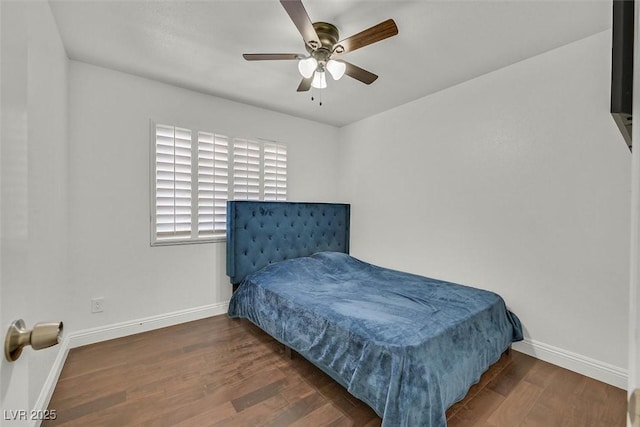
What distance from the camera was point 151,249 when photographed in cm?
275

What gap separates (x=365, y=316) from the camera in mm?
1859

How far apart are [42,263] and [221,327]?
1603 millimetres

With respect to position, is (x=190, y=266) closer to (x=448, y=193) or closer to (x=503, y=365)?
(x=448, y=193)

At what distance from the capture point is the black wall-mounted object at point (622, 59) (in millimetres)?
587

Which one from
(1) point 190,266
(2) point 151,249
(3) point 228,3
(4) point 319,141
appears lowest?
(1) point 190,266

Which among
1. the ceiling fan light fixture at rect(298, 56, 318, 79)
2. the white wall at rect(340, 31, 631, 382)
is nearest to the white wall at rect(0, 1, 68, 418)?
the ceiling fan light fixture at rect(298, 56, 318, 79)

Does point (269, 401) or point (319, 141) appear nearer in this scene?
point (269, 401)

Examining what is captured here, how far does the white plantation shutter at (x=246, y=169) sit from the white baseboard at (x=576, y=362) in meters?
3.02

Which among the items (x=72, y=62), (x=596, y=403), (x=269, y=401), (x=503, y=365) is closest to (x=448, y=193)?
(x=503, y=365)

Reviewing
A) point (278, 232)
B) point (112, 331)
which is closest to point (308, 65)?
point (278, 232)

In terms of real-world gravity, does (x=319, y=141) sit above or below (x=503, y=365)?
above

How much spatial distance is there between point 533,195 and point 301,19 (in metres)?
2.22

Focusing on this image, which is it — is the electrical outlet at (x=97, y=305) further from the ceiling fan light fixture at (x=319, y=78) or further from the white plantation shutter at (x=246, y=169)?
the ceiling fan light fixture at (x=319, y=78)

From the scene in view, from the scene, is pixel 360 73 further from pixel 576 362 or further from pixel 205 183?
pixel 576 362
